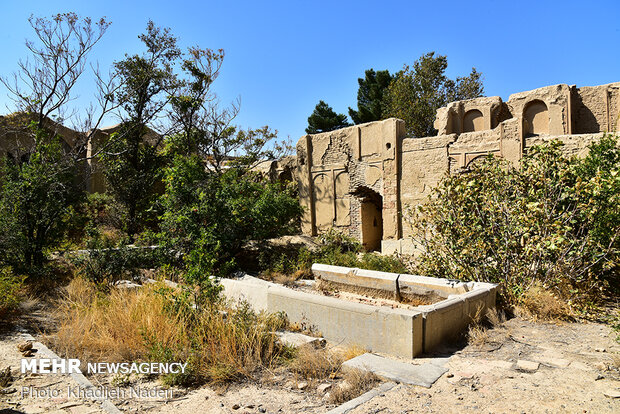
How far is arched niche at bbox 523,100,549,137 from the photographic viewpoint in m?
13.1

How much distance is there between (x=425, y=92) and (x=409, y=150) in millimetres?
12321

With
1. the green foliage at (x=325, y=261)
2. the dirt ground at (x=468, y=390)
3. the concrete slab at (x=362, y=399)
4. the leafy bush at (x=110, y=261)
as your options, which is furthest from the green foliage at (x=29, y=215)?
the concrete slab at (x=362, y=399)

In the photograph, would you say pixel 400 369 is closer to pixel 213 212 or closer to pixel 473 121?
pixel 213 212

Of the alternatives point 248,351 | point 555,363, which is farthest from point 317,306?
point 555,363

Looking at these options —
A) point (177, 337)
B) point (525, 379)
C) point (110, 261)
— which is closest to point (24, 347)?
point (177, 337)

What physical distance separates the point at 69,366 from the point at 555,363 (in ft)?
17.4

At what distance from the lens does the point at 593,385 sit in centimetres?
376

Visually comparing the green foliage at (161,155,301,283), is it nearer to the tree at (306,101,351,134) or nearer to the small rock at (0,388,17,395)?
the small rock at (0,388,17,395)

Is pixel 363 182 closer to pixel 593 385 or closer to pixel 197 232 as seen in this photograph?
pixel 197 232

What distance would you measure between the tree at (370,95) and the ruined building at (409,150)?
1580 cm

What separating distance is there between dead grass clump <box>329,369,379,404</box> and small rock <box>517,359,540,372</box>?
153 centimetres

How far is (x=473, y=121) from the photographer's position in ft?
48.9

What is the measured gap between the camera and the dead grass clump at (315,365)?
176 inches

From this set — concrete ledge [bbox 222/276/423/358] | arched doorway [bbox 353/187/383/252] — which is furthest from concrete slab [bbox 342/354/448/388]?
arched doorway [bbox 353/187/383/252]
